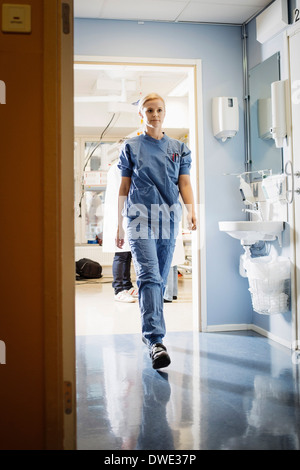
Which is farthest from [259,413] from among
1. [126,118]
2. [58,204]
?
[126,118]

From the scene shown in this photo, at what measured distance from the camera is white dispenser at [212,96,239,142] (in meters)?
3.31

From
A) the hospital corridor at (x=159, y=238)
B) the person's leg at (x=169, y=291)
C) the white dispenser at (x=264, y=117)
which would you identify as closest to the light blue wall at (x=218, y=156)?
the hospital corridor at (x=159, y=238)

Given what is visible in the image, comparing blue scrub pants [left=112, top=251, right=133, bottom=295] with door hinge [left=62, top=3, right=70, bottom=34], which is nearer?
door hinge [left=62, top=3, right=70, bottom=34]

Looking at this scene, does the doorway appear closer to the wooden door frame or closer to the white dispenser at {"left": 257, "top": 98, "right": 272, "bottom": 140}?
the white dispenser at {"left": 257, "top": 98, "right": 272, "bottom": 140}

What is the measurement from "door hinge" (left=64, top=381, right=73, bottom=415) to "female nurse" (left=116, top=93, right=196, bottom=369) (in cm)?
104

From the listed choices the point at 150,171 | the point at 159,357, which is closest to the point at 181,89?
the point at 150,171

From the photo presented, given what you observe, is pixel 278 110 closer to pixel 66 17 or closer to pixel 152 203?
pixel 152 203

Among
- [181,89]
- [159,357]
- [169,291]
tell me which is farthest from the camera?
[181,89]

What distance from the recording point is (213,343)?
9.95ft

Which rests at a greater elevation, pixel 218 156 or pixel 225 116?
pixel 225 116

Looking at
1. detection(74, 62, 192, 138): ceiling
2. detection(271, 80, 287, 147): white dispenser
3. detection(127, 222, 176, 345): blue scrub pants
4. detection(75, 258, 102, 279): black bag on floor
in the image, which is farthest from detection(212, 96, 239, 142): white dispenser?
detection(75, 258, 102, 279): black bag on floor

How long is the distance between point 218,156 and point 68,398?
2439mm

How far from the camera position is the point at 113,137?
24.1 feet
